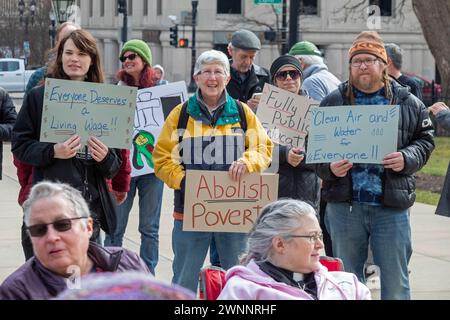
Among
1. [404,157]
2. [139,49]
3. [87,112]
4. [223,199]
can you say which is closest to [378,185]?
[404,157]

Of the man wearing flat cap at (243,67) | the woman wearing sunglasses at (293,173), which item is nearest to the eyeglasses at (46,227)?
the woman wearing sunglasses at (293,173)

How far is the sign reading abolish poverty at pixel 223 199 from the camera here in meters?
6.77

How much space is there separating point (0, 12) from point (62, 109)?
55.8 m

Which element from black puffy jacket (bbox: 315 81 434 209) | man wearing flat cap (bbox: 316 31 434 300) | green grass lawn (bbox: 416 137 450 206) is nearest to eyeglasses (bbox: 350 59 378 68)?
man wearing flat cap (bbox: 316 31 434 300)

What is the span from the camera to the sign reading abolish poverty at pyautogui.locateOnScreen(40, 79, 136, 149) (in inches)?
254

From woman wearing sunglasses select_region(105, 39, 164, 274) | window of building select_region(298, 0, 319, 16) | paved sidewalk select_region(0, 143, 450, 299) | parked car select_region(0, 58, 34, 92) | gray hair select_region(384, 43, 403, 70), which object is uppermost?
window of building select_region(298, 0, 319, 16)

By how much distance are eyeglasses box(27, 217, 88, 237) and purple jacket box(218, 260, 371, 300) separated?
2.05ft

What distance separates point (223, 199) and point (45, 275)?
2.57 m

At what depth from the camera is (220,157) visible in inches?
269

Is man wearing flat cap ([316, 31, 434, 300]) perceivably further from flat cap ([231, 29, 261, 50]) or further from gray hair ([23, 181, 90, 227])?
gray hair ([23, 181, 90, 227])

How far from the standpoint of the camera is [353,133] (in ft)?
21.0

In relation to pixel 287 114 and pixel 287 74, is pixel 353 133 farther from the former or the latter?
pixel 287 74
